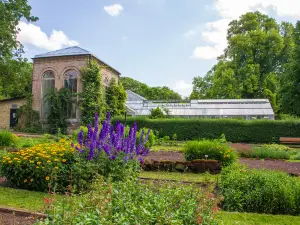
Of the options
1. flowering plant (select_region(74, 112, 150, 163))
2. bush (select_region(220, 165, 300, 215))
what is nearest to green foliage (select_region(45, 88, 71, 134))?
flowering plant (select_region(74, 112, 150, 163))

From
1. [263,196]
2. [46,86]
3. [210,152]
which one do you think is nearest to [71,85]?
[46,86]

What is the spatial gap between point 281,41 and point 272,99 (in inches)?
273

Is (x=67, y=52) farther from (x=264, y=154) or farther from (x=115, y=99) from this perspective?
(x=264, y=154)

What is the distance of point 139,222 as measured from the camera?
106 inches

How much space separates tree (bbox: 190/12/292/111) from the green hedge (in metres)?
12.4

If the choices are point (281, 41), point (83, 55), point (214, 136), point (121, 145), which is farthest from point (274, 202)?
point (281, 41)

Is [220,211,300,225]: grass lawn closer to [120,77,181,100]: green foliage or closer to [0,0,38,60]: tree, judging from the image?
[0,0,38,60]: tree

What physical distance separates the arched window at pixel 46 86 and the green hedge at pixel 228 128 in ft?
24.3

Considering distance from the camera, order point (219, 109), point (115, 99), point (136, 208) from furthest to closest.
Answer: point (219, 109) < point (115, 99) < point (136, 208)

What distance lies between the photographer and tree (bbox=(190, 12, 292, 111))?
110 ft

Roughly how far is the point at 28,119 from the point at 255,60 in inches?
1052

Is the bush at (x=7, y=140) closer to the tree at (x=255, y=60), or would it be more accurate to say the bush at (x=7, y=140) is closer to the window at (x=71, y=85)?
the window at (x=71, y=85)

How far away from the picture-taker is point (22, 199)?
523cm

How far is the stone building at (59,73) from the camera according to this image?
23.9 metres
